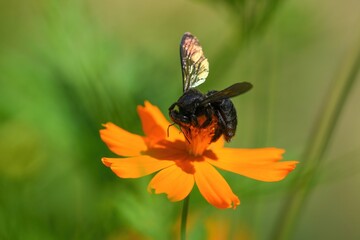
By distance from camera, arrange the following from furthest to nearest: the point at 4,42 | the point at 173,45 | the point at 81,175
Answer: the point at 173,45, the point at 4,42, the point at 81,175

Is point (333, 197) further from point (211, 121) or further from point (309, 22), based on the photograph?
point (211, 121)

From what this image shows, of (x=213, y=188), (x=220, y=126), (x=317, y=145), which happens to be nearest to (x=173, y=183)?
(x=213, y=188)

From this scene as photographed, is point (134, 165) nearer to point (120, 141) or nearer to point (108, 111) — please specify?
point (120, 141)

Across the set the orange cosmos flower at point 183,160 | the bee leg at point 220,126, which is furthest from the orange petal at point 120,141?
the bee leg at point 220,126

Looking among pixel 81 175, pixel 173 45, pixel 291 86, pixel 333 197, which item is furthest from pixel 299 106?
pixel 81 175

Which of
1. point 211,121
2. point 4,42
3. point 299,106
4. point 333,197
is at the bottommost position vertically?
point 333,197

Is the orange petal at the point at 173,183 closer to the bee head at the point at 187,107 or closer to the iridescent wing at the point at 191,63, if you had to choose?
the bee head at the point at 187,107

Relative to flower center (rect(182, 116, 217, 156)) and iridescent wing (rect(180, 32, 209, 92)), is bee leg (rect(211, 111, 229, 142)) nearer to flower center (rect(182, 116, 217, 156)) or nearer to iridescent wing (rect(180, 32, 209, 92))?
flower center (rect(182, 116, 217, 156))
